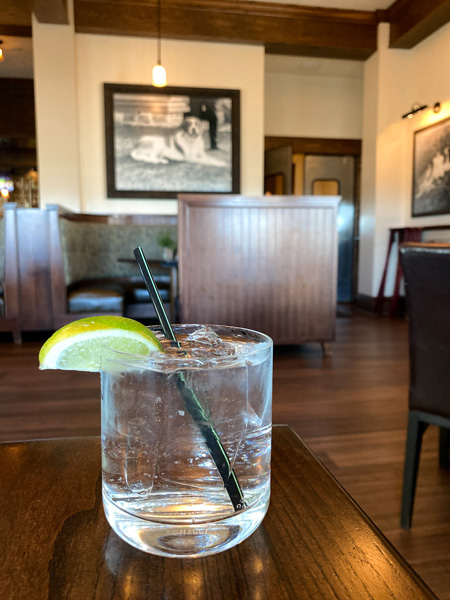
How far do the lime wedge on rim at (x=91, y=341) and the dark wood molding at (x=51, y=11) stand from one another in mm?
5461

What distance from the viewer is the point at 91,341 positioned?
0.47 metres

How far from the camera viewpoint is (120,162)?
18.6 feet

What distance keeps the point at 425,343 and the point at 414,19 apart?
17.5 feet

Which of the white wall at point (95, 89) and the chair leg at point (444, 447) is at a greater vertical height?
the white wall at point (95, 89)

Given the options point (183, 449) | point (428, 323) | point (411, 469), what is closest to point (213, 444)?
point (183, 449)

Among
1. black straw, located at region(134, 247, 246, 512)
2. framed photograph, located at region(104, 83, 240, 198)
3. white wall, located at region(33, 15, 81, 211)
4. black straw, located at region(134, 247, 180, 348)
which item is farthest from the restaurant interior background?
black straw, located at region(134, 247, 246, 512)

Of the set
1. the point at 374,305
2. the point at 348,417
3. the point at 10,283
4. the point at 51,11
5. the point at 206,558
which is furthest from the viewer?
the point at 374,305

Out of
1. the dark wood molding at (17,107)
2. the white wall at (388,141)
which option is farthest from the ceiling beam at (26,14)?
the white wall at (388,141)

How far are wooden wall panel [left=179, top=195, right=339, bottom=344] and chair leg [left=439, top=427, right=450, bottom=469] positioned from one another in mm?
1886

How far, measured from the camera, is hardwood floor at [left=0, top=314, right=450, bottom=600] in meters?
1.50

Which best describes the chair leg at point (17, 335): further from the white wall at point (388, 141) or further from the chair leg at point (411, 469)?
the white wall at point (388, 141)

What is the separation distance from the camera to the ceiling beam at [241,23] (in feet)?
17.6

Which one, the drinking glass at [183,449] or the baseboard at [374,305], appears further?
the baseboard at [374,305]

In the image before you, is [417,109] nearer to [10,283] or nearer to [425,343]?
[10,283]
